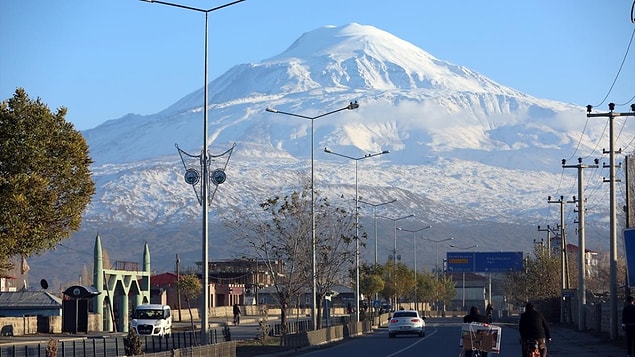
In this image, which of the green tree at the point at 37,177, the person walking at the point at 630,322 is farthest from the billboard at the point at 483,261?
the person walking at the point at 630,322

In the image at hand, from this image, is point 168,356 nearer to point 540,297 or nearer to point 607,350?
point 607,350

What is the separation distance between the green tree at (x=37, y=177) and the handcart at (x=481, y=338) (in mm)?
13735

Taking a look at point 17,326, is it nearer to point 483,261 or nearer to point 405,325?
point 405,325

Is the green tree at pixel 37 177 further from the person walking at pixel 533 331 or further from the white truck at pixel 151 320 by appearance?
the white truck at pixel 151 320

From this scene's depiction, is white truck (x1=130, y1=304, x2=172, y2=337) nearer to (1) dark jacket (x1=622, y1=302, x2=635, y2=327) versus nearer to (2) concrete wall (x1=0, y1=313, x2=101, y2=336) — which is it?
(2) concrete wall (x1=0, y1=313, x2=101, y2=336)

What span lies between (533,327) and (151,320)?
3865 cm

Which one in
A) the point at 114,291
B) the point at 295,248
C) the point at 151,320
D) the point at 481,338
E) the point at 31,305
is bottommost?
A: the point at 151,320

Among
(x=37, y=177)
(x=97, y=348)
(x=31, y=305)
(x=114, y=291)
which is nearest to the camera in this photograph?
(x=37, y=177)

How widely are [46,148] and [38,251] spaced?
347cm

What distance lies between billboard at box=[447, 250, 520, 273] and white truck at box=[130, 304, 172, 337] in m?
77.4

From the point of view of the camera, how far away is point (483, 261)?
141375 mm

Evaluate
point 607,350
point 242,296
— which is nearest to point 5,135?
point 607,350

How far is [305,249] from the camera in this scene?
61906 mm

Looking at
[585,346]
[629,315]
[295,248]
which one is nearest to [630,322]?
[629,315]
